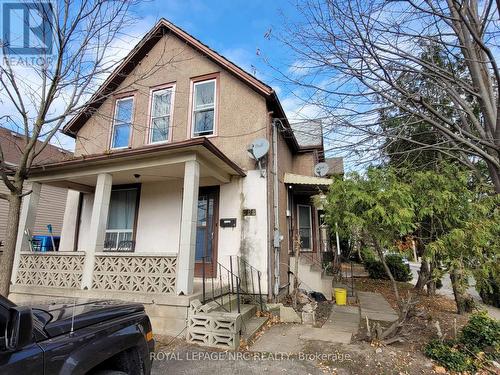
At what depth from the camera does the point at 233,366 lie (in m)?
4.64

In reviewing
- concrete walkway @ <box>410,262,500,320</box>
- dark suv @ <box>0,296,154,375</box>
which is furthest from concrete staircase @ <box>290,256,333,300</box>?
Answer: dark suv @ <box>0,296,154,375</box>

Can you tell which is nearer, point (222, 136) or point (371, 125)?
point (371, 125)

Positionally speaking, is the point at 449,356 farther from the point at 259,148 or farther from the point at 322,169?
the point at 322,169

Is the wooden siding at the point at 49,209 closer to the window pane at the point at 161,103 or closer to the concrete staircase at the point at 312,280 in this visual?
the window pane at the point at 161,103

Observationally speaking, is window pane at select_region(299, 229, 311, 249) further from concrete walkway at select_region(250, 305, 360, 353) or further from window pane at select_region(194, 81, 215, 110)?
window pane at select_region(194, 81, 215, 110)

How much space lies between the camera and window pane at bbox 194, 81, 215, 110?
9399 millimetres

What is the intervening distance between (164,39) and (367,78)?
745 centimetres

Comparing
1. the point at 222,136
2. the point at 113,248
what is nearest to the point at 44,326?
the point at 222,136

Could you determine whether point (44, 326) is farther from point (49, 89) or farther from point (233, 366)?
point (49, 89)

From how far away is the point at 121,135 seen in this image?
34.2ft

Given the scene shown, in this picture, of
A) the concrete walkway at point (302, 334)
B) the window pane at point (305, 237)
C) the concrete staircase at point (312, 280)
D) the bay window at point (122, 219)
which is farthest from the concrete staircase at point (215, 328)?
the window pane at point (305, 237)

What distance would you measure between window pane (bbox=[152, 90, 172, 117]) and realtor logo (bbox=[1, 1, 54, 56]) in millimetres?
3980

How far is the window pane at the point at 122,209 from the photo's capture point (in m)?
9.32

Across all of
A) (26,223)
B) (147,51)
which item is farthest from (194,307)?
(147,51)
